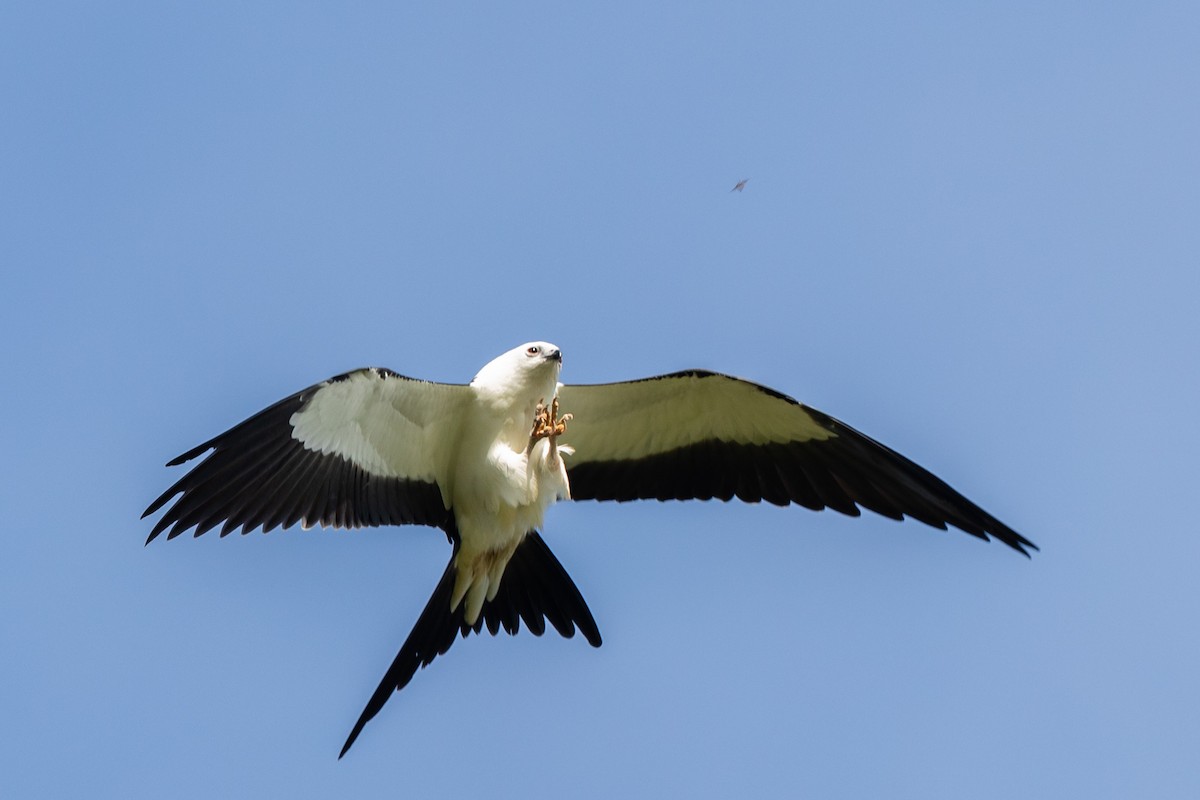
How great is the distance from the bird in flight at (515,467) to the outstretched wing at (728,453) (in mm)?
10

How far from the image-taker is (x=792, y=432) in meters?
10.3

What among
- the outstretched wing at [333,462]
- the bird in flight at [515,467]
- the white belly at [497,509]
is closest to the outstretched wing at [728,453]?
the bird in flight at [515,467]

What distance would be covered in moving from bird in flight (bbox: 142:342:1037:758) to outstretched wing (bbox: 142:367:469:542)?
1cm

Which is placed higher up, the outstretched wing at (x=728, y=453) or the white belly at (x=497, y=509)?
the outstretched wing at (x=728, y=453)

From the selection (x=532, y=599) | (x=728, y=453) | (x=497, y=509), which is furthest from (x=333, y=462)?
(x=728, y=453)

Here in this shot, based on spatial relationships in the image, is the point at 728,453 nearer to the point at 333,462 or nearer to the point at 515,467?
the point at 515,467

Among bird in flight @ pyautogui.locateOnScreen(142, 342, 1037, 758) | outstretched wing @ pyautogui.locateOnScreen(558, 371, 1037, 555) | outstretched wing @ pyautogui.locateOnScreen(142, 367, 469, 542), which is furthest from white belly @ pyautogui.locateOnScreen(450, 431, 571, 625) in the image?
outstretched wing @ pyautogui.locateOnScreen(558, 371, 1037, 555)

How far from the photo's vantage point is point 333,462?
9.72 metres

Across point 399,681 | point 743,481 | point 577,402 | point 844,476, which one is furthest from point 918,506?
point 399,681

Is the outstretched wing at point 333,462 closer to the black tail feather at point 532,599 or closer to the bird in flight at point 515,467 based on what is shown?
the bird in flight at point 515,467

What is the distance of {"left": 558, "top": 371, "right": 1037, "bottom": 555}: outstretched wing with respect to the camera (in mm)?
9914

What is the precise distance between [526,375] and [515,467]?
58 centimetres

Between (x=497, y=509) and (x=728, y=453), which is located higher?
(x=728, y=453)

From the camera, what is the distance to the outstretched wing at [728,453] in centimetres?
991
